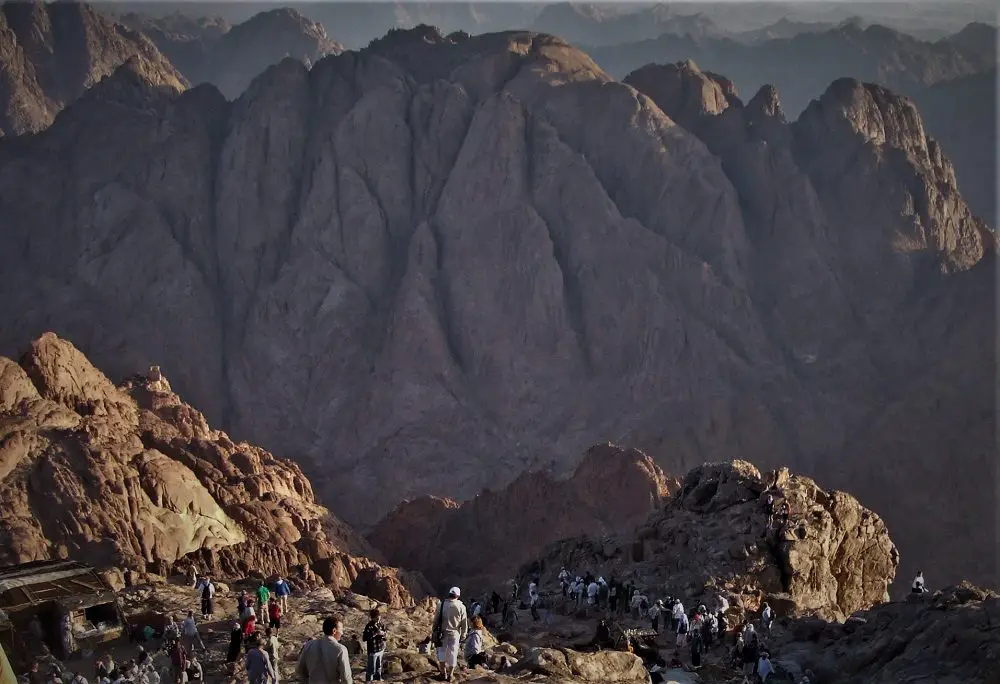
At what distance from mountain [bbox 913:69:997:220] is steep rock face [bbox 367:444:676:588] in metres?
77.7

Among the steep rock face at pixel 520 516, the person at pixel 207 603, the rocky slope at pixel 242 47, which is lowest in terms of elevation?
the person at pixel 207 603

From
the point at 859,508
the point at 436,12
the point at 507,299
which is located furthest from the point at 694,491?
the point at 436,12

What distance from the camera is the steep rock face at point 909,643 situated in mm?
32188

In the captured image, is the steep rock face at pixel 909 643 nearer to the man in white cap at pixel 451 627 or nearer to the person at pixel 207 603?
the man in white cap at pixel 451 627

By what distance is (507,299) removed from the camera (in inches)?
4080

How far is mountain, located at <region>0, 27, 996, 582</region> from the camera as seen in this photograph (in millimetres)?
95375

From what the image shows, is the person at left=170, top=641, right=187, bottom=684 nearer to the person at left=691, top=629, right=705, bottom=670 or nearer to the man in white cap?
the man in white cap

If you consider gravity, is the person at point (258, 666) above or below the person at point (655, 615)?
below

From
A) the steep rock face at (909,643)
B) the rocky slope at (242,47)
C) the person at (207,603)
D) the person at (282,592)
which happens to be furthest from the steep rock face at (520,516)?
the rocky slope at (242,47)

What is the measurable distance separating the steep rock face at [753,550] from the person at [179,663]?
22.8m

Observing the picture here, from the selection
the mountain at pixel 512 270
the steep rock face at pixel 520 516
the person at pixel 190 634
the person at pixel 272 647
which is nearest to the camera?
the person at pixel 272 647

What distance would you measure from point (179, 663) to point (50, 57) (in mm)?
137804

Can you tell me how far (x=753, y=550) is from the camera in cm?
5012

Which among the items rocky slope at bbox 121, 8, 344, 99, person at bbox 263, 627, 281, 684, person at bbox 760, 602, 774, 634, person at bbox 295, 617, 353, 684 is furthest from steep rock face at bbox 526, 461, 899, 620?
rocky slope at bbox 121, 8, 344, 99
